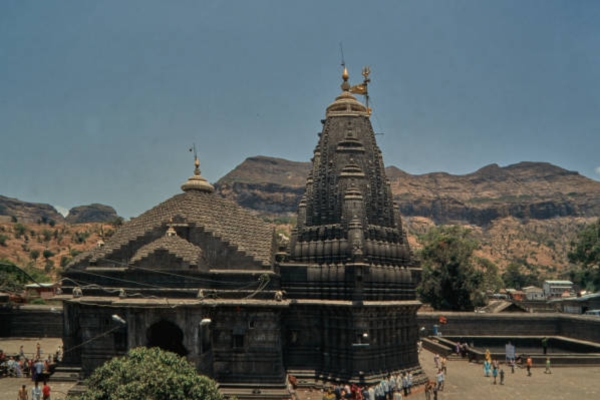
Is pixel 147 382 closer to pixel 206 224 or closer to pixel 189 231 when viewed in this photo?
pixel 189 231

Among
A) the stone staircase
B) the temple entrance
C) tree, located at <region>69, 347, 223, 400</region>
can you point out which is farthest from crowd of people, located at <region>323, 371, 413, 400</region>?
the stone staircase

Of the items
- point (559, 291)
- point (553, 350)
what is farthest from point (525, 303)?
point (559, 291)

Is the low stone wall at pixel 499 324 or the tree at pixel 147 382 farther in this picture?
the low stone wall at pixel 499 324

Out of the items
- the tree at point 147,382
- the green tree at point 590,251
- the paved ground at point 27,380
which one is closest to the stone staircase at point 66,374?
the paved ground at point 27,380

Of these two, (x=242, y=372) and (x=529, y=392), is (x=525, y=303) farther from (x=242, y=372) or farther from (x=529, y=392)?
(x=242, y=372)

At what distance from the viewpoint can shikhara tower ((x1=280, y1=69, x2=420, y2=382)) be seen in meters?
25.5

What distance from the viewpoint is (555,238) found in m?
182

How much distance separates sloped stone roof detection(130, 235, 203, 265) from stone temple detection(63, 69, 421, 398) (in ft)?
0.19

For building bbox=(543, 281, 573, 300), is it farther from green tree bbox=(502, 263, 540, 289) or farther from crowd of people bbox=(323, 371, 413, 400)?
crowd of people bbox=(323, 371, 413, 400)

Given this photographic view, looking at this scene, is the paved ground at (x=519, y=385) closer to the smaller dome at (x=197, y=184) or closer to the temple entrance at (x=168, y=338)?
the temple entrance at (x=168, y=338)

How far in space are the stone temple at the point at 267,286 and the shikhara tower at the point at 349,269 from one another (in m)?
0.06

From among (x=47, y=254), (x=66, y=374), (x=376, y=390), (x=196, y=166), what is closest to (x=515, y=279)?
(x=47, y=254)

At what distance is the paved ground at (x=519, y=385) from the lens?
25422 mm

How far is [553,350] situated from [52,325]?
3541 cm
